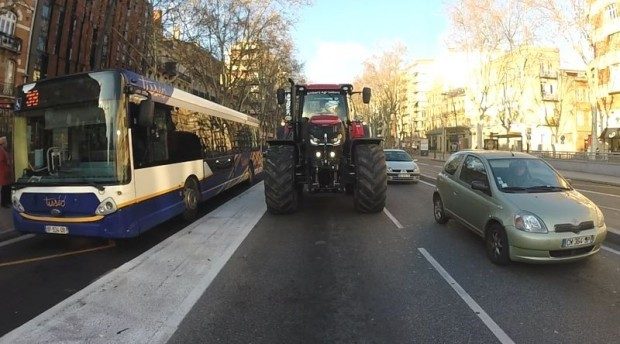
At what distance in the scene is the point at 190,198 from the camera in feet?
34.8

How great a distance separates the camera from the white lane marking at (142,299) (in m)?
4.39

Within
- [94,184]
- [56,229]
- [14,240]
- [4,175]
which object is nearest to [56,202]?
[56,229]

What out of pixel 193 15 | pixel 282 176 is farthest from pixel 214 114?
pixel 193 15

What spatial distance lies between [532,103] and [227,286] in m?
69.9

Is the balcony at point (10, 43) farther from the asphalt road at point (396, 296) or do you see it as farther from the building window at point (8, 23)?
the asphalt road at point (396, 296)

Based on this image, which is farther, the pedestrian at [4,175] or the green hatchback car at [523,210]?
the pedestrian at [4,175]

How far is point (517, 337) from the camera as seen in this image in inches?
169

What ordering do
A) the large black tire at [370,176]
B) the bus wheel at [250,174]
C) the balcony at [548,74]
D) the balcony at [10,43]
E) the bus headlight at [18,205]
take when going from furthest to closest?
1. the balcony at [548,74]
2. the balcony at [10,43]
3. the bus wheel at [250,174]
4. the large black tire at [370,176]
5. the bus headlight at [18,205]

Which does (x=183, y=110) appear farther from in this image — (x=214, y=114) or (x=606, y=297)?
(x=606, y=297)

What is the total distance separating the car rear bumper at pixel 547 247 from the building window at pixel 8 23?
31.7m

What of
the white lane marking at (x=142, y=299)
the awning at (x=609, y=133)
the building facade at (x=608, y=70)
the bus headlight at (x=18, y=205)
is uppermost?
the building facade at (x=608, y=70)

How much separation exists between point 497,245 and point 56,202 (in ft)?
21.7

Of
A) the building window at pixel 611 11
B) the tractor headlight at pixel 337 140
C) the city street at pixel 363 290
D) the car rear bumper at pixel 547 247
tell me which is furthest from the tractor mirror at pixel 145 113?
the building window at pixel 611 11

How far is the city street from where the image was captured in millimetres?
4453
